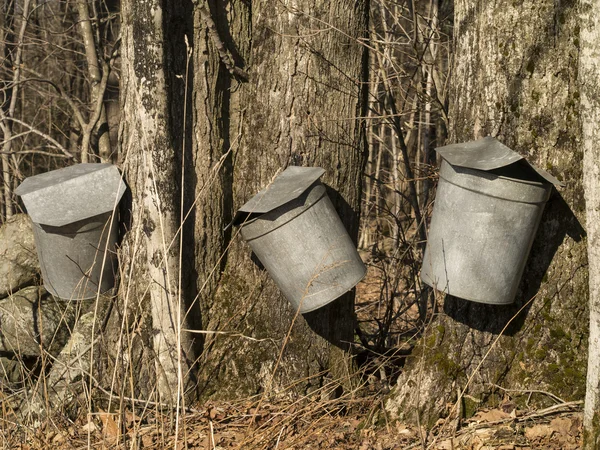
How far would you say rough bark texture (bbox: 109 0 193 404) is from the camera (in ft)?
10.6

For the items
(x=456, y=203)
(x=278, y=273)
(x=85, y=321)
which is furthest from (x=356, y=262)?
(x=85, y=321)

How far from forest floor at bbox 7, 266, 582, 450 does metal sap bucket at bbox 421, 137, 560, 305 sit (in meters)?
0.55

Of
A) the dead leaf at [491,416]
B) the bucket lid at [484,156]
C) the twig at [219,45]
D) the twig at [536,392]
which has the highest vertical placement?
the twig at [219,45]

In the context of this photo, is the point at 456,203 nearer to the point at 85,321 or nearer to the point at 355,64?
the point at 355,64

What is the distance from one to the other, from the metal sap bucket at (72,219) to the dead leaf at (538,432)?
1945 millimetres

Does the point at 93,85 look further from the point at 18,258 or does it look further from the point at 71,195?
the point at 71,195

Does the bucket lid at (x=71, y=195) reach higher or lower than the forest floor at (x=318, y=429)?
higher

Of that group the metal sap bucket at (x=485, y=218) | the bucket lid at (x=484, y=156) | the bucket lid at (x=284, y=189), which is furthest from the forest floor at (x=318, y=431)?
the bucket lid at (x=484, y=156)

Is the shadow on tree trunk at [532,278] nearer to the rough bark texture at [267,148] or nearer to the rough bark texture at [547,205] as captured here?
the rough bark texture at [547,205]

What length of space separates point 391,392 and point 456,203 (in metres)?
1.06

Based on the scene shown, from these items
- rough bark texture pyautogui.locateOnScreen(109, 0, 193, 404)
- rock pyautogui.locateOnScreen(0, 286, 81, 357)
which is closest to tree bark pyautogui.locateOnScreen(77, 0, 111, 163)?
rock pyautogui.locateOnScreen(0, 286, 81, 357)

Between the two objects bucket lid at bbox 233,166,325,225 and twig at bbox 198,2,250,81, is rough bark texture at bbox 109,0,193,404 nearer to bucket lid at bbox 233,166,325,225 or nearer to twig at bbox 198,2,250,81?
twig at bbox 198,2,250,81

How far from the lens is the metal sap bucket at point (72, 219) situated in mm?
3135

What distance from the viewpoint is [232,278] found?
3480 millimetres
